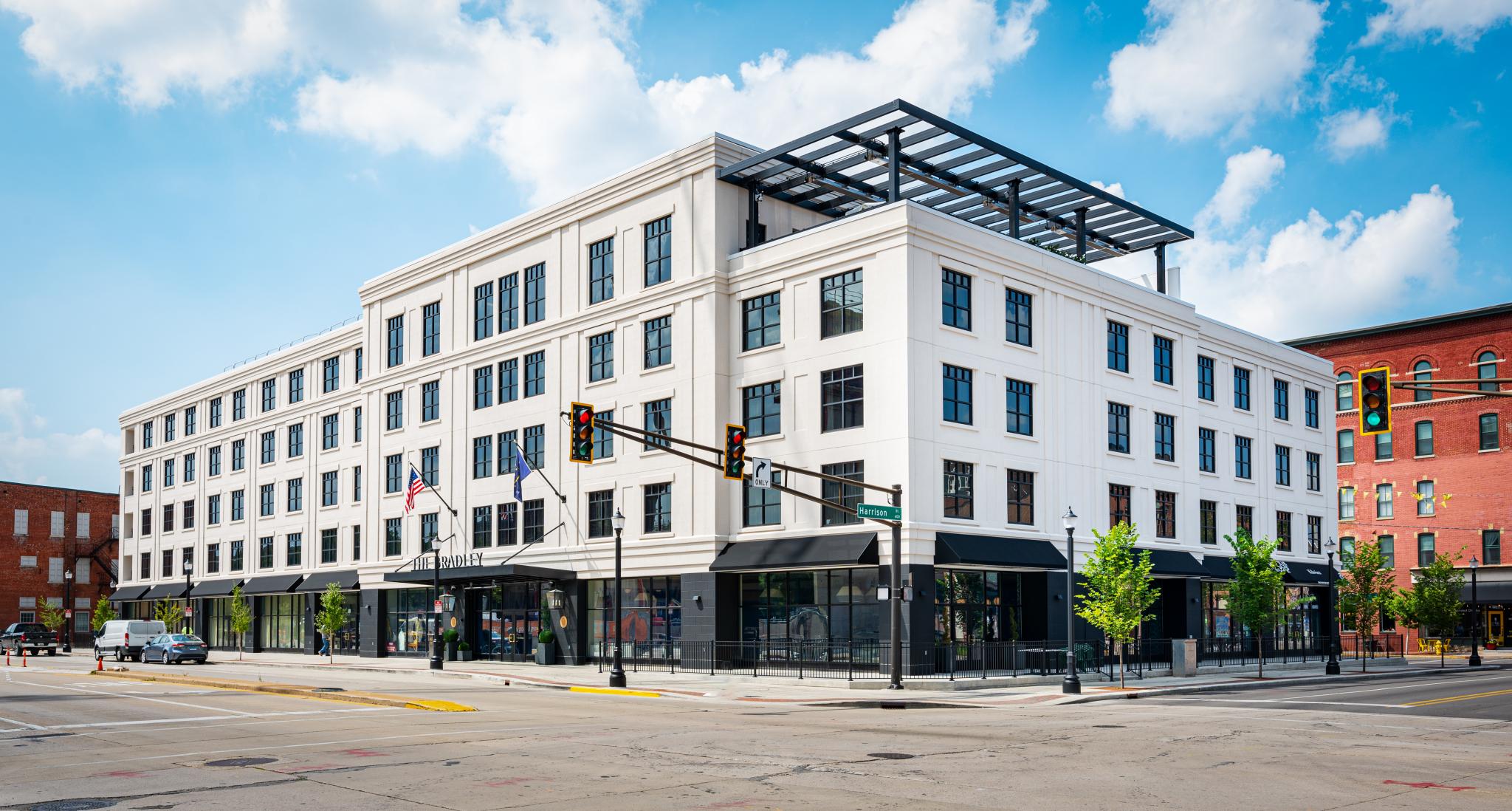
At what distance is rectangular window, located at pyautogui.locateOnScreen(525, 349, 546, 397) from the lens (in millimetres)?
52031

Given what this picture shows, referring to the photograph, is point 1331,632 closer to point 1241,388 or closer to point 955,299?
point 1241,388

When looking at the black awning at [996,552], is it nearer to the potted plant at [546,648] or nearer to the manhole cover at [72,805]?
the potted plant at [546,648]

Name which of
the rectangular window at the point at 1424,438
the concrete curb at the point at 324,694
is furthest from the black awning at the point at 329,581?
the rectangular window at the point at 1424,438

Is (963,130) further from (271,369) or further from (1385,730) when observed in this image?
(271,369)

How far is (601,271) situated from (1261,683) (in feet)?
90.5

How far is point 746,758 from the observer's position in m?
18.0

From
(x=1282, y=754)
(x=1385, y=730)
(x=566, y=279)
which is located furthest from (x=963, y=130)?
(x=1282, y=754)

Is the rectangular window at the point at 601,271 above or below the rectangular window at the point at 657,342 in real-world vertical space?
above

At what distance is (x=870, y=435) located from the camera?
4006 cm

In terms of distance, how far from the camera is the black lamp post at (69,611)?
9219 centimetres

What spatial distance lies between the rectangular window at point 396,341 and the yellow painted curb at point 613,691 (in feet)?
89.4

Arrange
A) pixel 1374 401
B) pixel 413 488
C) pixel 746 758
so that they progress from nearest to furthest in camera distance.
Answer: pixel 746 758, pixel 1374 401, pixel 413 488

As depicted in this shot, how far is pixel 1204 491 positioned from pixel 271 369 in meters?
52.7

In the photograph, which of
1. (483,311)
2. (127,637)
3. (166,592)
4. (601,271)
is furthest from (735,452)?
(166,592)
